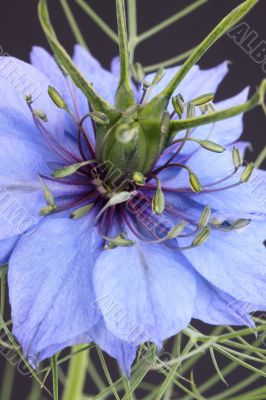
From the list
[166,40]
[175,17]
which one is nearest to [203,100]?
[175,17]

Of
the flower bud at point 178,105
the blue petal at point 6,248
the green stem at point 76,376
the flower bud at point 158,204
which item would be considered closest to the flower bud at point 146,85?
the flower bud at point 178,105

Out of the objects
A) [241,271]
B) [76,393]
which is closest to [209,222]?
[241,271]

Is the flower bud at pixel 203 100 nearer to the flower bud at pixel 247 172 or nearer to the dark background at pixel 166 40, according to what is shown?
the flower bud at pixel 247 172

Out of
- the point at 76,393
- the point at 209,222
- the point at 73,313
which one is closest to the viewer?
the point at 73,313

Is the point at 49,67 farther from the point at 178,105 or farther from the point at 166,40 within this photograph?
the point at 166,40

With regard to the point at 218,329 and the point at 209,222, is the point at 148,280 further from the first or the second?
the point at 218,329

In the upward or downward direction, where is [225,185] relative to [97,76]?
downward

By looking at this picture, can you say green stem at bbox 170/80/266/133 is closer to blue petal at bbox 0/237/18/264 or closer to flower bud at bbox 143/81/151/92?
flower bud at bbox 143/81/151/92

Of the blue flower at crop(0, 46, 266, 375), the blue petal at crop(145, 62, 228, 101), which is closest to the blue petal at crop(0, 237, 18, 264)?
the blue flower at crop(0, 46, 266, 375)
